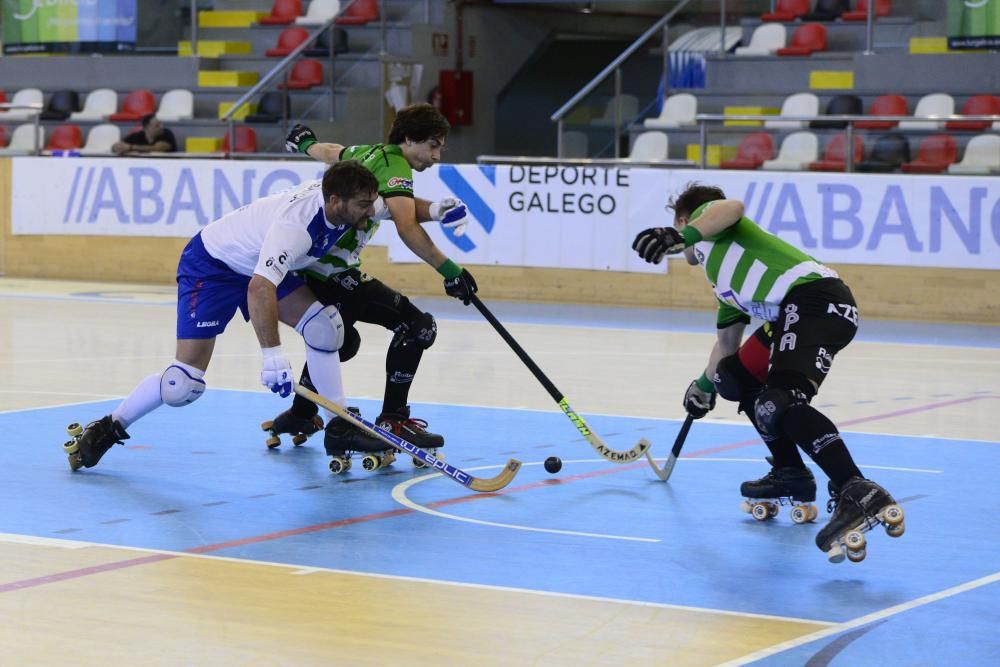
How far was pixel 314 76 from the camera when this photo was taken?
74.5 ft

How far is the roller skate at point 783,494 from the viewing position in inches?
296

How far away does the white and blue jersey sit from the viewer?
26.9 feet

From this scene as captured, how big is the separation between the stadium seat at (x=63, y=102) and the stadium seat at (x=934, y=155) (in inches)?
493

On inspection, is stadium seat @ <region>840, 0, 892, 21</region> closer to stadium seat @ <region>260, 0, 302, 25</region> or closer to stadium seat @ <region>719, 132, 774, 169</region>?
stadium seat @ <region>719, 132, 774, 169</region>

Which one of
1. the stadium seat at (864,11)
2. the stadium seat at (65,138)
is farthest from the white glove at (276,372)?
the stadium seat at (65,138)

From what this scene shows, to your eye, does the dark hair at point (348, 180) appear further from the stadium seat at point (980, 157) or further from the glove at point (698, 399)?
the stadium seat at point (980, 157)

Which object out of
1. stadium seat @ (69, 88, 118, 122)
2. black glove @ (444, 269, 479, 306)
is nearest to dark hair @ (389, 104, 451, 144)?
black glove @ (444, 269, 479, 306)

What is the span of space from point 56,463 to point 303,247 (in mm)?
1855

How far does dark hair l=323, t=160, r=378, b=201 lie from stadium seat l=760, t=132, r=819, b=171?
9.86m

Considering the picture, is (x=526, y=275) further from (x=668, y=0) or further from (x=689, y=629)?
(x=689, y=629)

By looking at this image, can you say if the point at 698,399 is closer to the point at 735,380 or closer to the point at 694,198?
the point at 735,380

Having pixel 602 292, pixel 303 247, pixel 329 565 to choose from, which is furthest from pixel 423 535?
pixel 602 292

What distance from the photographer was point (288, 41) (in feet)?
80.2

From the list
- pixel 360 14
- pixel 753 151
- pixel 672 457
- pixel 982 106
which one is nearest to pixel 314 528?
pixel 672 457
